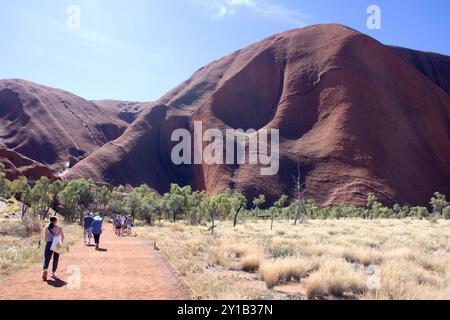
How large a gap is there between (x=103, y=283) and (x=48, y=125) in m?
122

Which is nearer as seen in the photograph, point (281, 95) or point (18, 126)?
point (281, 95)

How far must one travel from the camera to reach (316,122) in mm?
91250

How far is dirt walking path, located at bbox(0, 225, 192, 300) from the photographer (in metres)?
8.45

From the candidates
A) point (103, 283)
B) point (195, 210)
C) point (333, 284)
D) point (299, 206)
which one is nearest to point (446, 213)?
point (299, 206)

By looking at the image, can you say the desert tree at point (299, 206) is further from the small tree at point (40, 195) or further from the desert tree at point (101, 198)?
the small tree at point (40, 195)

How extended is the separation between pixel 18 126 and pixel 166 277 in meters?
124

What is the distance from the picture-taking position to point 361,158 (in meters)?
80.2

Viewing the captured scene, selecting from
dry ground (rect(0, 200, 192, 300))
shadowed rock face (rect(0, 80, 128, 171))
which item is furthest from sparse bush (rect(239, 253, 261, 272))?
shadowed rock face (rect(0, 80, 128, 171))

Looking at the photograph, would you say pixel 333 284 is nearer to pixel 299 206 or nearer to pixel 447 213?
pixel 299 206

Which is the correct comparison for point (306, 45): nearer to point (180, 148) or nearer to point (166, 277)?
point (180, 148)

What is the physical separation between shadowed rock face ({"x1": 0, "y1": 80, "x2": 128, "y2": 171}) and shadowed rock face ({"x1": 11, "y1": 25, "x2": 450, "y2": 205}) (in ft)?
81.1

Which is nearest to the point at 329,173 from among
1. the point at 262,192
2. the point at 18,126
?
the point at 262,192
